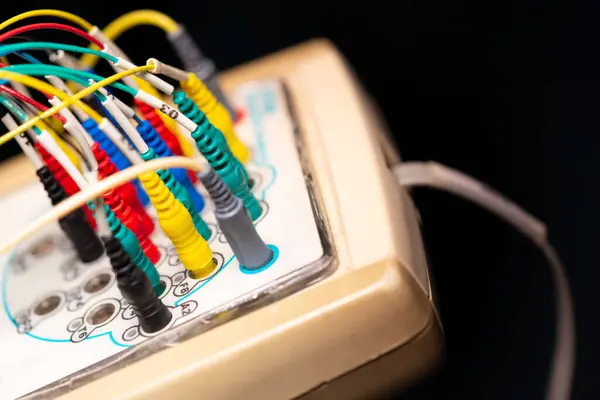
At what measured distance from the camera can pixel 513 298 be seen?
74 centimetres

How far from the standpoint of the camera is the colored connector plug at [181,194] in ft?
1.36

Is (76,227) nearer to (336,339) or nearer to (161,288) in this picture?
(161,288)

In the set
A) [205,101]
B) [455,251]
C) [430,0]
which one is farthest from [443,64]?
[205,101]

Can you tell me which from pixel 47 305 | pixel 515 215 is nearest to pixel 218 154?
pixel 47 305

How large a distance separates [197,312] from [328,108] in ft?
0.67

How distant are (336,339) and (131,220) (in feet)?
0.49

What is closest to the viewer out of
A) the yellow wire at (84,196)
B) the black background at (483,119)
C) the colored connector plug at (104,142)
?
the yellow wire at (84,196)

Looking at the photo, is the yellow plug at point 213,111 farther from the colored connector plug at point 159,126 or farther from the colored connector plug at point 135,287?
the colored connector plug at point 135,287

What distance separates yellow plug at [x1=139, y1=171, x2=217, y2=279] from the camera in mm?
387

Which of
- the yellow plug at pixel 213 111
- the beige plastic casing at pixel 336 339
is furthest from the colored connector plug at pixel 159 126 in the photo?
the beige plastic casing at pixel 336 339

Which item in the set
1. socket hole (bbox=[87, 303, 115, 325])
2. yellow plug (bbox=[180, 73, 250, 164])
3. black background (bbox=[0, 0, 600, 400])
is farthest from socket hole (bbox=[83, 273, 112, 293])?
black background (bbox=[0, 0, 600, 400])

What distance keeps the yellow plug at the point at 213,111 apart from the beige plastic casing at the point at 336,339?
104 millimetres

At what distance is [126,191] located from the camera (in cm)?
44

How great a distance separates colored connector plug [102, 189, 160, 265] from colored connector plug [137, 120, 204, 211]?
4 centimetres
